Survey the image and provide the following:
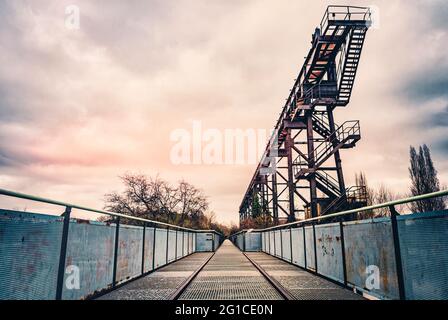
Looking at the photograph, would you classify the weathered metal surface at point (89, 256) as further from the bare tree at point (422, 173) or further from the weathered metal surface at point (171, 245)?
the bare tree at point (422, 173)

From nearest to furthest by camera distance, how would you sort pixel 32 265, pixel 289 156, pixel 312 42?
pixel 32 265 → pixel 312 42 → pixel 289 156

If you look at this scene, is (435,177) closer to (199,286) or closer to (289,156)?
(289,156)

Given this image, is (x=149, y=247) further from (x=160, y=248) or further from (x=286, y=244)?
(x=286, y=244)

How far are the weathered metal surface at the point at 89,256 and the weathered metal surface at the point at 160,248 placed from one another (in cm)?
390

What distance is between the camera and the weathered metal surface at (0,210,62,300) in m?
3.10

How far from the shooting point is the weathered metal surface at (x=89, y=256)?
441 cm

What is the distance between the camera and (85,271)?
4.81 m

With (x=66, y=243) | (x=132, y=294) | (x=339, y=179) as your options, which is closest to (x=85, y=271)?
(x=66, y=243)

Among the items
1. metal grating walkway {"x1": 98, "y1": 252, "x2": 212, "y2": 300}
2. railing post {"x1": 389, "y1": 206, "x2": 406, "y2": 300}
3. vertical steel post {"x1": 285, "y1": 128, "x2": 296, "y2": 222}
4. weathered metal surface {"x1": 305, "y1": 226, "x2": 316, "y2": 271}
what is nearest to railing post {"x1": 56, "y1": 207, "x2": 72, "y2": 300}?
metal grating walkway {"x1": 98, "y1": 252, "x2": 212, "y2": 300}

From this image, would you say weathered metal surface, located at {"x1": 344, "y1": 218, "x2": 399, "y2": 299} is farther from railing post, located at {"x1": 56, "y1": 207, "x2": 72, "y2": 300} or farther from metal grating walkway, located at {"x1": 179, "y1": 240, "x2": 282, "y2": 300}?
railing post, located at {"x1": 56, "y1": 207, "x2": 72, "y2": 300}

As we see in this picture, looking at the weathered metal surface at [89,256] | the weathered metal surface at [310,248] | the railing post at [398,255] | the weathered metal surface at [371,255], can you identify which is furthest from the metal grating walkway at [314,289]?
the weathered metal surface at [89,256]

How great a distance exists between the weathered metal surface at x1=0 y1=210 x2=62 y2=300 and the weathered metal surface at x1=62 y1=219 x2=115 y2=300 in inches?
14.6
